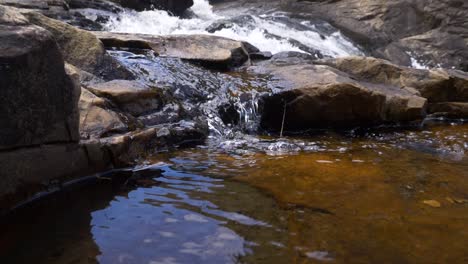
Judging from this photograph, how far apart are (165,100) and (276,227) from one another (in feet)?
8.70

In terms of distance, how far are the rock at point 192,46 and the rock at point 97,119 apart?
2665 mm

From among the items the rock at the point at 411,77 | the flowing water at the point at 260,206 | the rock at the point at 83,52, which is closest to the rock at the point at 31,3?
the rock at the point at 83,52

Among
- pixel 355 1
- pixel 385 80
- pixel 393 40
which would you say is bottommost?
pixel 385 80

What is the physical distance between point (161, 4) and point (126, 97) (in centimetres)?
1109

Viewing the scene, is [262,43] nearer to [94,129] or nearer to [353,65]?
[353,65]

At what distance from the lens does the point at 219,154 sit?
4379 millimetres

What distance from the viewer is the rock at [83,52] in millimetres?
5012

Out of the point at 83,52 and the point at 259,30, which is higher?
the point at 259,30

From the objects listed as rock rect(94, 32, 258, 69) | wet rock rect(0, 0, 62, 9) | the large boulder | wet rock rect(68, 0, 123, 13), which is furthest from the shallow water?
wet rock rect(68, 0, 123, 13)

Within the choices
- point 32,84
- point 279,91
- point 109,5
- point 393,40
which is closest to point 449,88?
point 279,91

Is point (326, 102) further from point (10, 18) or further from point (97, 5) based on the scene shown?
point (97, 5)

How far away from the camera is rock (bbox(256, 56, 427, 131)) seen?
17.9 feet

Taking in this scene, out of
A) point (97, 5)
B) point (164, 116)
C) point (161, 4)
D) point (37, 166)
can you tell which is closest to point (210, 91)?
point (164, 116)

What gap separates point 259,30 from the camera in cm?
1301
